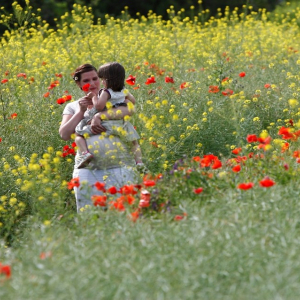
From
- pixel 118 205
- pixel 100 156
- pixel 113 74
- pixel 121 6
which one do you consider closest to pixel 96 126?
pixel 100 156

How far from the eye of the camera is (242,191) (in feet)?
13.2

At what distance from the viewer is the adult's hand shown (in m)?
4.87

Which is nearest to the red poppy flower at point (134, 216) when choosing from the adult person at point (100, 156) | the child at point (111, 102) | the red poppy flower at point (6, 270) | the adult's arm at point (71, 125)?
the adult person at point (100, 156)

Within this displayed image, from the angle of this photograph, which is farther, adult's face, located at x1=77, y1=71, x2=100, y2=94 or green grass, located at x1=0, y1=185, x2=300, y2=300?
adult's face, located at x1=77, y1=71, x2=100, y2=94

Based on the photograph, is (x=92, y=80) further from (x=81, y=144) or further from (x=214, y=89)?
(x=214, y=89)

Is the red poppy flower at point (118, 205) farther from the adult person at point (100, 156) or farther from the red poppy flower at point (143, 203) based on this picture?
the adult person at point (100, 156)

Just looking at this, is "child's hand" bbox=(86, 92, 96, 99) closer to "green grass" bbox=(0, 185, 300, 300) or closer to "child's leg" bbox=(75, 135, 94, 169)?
"child's leg" bbox=(75, 135, 94, 169)

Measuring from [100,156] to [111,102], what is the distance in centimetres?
47

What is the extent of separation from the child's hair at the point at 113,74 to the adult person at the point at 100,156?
0.53 ft

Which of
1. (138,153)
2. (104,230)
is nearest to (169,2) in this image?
(138,153)

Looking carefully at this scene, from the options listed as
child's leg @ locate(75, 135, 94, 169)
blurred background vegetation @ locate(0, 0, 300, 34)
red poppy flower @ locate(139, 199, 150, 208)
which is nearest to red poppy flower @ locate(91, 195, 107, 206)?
red poppy flower @ locate(139, 199, 150, 208)

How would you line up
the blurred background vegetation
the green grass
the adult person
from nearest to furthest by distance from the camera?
the green grass, the adult person, the blurred background vegetation

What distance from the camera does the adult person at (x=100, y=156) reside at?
4637mm

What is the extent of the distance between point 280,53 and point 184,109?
3.03m
